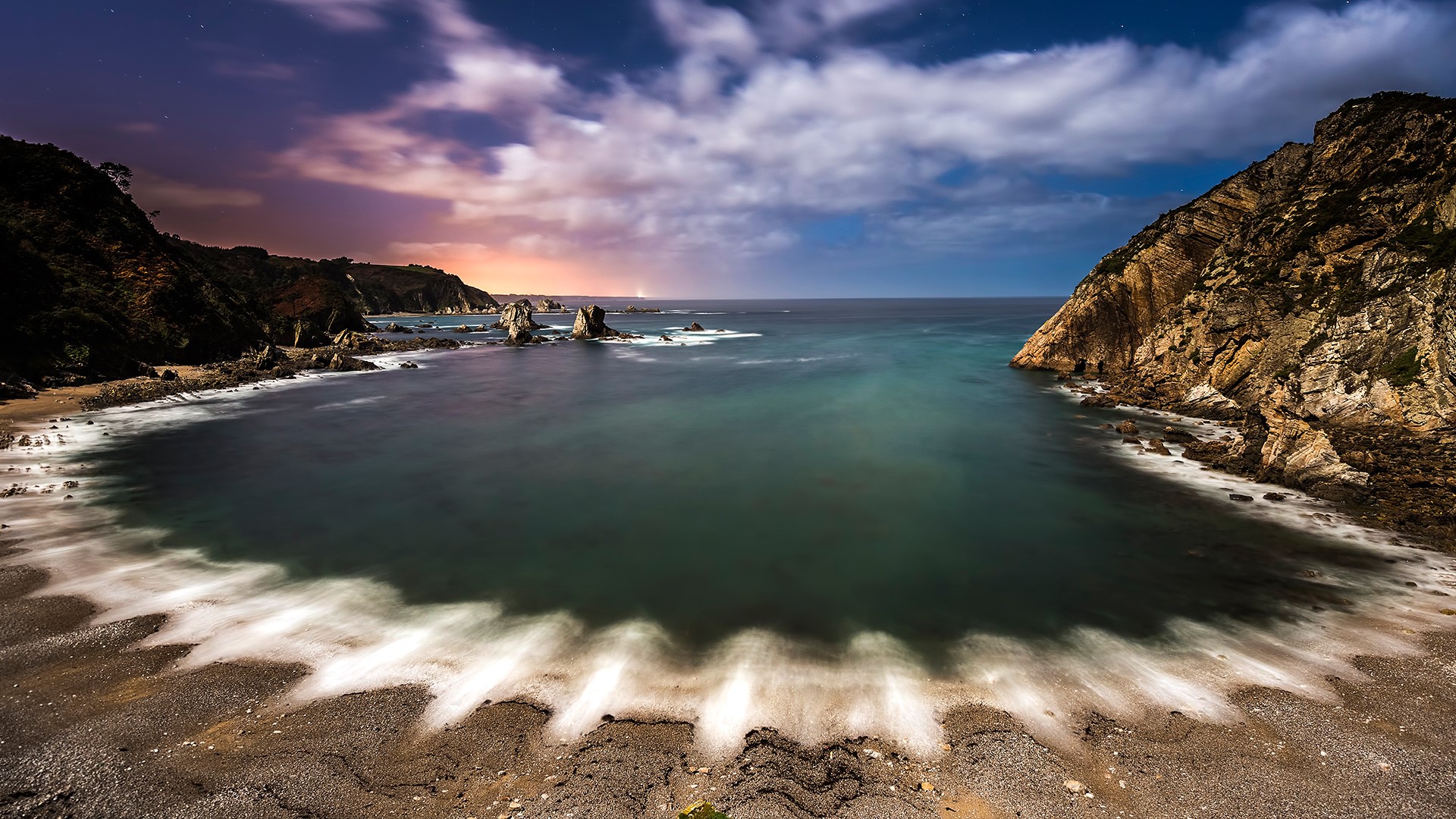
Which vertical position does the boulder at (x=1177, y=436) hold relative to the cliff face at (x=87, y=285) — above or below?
below

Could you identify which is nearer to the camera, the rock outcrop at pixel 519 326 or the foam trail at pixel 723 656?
the foam trail at pixel 723 656

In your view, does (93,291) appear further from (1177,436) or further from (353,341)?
(1177,436)

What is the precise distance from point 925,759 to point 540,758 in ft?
15.4

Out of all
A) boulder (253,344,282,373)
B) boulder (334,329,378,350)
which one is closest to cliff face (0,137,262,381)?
boulder (253,344,282,373)

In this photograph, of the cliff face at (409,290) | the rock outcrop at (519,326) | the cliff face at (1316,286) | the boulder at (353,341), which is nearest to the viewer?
the cliff face at (1316,286)

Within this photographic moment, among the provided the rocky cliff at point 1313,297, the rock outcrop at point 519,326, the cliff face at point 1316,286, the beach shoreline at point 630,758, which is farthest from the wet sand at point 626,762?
the rock outcrop at point 519,326

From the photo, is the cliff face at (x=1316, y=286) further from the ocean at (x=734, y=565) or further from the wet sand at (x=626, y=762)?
the wet sand at (x=626, y=762)

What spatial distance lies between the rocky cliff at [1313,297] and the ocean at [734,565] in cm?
395

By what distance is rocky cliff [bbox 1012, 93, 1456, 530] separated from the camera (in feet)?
59.9

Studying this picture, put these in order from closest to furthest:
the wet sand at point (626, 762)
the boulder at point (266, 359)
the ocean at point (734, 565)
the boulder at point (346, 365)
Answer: the wet sand at point (626, 762)
the ocean at point (734, 565)
the boulder at point (266, 359)
the boulder at point (346, 365)

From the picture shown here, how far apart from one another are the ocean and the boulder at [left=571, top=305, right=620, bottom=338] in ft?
197

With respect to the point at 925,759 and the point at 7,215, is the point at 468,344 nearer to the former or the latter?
the point at 7,215

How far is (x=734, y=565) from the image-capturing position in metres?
12.9

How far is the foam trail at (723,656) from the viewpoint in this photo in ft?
24.4
